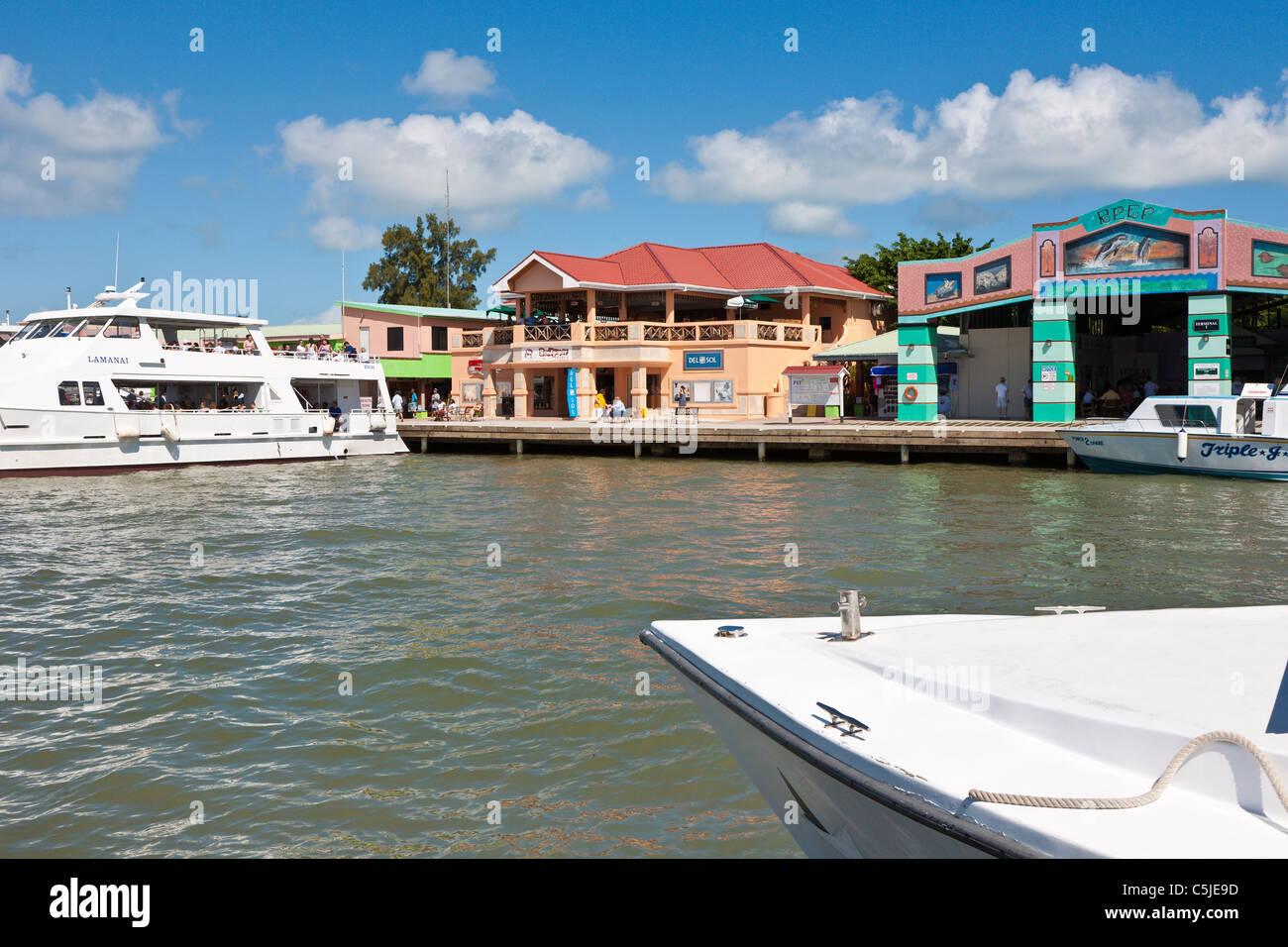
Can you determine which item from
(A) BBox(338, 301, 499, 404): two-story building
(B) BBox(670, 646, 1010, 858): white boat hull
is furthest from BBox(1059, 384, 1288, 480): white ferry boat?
(A) BBox(338, 301, 499, 404): two-story building

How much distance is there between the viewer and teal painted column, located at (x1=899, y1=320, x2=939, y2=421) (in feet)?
105

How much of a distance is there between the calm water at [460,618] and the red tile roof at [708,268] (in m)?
21.3

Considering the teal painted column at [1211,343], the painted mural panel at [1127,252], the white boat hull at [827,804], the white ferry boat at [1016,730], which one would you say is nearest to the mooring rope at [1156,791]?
the white ferry boat at [1016,730]

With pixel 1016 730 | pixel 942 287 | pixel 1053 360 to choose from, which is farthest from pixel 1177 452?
pixel 1016 730

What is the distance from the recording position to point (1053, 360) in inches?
1129

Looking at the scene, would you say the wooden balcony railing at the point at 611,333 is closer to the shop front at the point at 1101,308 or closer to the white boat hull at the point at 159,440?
the white boat hull at the point at 159,440

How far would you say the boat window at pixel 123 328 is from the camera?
88.3 feet

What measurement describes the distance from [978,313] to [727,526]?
22.1 metres

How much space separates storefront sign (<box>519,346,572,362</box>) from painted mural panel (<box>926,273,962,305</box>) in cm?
1518

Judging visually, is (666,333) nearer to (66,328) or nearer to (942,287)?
(942,287)

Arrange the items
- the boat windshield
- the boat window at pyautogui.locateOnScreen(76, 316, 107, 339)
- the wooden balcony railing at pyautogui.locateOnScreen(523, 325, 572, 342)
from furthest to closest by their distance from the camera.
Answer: the wooden balcony railing at pyautogui.locateOnScreen(523, 325, 572, 342) < the boat window at pyautogui.locateOnScreen(76, 316, 107, 339) < the boat windshield

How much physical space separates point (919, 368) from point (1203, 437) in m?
11.0

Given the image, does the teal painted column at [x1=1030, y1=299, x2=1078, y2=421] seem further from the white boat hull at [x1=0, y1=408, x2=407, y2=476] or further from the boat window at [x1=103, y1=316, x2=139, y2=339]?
the boat window at [x1=103, y1=316, x2=139, y2=339]
